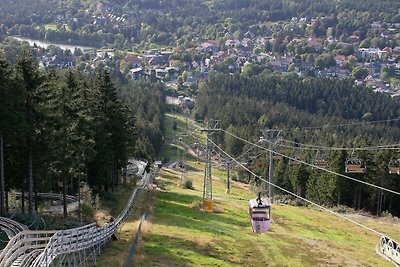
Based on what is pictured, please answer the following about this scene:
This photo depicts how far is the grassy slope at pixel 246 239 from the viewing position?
32531 millimetres

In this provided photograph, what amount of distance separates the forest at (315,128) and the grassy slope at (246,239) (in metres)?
7.99

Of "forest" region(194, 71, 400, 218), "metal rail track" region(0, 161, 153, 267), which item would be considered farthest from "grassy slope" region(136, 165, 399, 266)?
"forest" region(194, 71, 400, 218)

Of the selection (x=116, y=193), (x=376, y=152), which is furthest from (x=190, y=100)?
(x=116, y=193)

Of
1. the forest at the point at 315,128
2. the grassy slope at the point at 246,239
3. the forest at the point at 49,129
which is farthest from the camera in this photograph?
the forest at the point at 315,128

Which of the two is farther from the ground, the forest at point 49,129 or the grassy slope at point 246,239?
the forest at point 49,129

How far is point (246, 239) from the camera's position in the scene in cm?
3903

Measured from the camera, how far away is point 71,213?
3988cm

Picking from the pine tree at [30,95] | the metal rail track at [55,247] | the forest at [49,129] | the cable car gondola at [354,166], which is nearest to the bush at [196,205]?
the forest at [49,129]

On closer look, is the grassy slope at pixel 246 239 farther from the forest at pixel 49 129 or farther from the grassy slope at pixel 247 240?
the forest at pixel 49 129

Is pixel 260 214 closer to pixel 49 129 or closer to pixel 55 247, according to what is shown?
pixel 55 247

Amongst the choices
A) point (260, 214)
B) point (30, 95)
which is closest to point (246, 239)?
point (260, 214)

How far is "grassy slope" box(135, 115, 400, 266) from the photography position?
3253cm

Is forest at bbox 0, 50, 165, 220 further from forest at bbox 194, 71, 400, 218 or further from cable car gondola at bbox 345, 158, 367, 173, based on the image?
forest at bbox 194, 71, 400, 218

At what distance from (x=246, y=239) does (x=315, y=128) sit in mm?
112636
